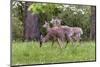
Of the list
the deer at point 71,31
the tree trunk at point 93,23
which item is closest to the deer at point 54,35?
the deer at point 71,31

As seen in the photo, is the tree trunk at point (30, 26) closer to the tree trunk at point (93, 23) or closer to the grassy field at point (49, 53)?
the grassy field at point (49, 53)

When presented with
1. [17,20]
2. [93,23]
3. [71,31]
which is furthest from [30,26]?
[93,23]

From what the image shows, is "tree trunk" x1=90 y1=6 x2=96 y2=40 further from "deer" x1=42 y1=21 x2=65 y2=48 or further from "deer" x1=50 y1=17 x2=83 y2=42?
"deer" x1=42 y1=21 x2=65 y2=48

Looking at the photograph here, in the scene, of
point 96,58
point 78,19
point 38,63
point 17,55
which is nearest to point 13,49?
point 17,55

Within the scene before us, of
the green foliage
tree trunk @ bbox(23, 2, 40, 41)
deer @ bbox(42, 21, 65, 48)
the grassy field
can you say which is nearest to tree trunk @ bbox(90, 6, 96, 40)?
the grassy field

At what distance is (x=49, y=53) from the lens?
2652 mm

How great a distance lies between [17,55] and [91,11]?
116cm

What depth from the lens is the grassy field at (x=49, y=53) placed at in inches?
99.2

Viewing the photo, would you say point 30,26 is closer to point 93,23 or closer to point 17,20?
point 17,20

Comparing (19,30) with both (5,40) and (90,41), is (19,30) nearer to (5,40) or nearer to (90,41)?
(5,40)

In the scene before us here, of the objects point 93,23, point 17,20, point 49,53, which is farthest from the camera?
point 93,23

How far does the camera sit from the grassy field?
2521mm

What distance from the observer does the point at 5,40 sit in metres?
2.46

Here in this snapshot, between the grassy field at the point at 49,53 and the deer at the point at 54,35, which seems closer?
the grassy field at the point at 49,53
